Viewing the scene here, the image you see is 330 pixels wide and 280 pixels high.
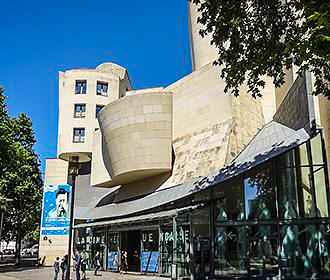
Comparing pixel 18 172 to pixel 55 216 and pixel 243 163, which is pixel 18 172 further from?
pixel 243 163

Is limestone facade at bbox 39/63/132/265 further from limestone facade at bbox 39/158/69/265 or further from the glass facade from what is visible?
the glass facade

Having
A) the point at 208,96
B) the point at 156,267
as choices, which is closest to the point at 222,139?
the point at 208,96

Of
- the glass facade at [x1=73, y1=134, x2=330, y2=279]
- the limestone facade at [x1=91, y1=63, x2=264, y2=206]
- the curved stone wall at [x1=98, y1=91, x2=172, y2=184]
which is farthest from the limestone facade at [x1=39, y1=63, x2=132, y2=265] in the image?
the glass facade at [x1=73, y1=134, x2=330, y2=279]

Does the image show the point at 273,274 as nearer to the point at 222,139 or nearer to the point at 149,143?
the point at 222,139

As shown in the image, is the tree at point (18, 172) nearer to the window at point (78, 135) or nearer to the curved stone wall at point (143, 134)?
the window at point (78, 135)

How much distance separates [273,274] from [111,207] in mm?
18408

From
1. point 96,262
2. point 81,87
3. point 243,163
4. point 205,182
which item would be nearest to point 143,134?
point 205,182

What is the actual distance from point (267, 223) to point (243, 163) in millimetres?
3010

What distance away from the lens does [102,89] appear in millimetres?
45062

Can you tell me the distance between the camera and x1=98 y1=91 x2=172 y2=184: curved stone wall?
28109 millimetres

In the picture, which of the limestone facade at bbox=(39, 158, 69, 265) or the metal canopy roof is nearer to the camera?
the metal canopy roof

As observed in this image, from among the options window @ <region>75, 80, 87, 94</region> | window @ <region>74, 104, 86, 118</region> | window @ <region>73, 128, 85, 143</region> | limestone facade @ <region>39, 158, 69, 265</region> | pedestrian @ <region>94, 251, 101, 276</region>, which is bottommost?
pedestrian @ <region>94, 251, 101, 276</region>

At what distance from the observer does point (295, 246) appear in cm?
1669

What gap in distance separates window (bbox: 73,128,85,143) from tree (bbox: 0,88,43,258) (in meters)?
4.31
